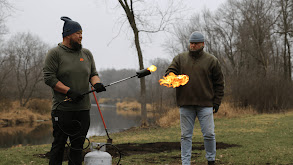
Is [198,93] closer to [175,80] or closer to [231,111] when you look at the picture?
[175,80]

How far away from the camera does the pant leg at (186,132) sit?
15.9 feet

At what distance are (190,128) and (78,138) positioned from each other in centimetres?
180

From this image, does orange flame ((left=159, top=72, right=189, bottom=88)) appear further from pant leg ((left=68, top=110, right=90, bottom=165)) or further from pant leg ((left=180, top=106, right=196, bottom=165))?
pant leg ((left=68, top=110, right=90, bottom=165))

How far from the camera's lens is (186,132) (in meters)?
4.92

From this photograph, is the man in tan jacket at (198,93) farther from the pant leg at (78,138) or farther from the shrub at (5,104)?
the shrub at (5,104)

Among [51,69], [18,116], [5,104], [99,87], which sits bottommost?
[18,116]

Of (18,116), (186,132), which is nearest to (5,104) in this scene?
(18,116)

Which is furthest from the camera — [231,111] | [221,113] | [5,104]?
[5,104]

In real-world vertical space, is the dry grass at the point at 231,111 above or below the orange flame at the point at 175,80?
below

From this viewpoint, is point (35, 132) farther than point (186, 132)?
Yes

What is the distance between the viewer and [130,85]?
61438 millimetres

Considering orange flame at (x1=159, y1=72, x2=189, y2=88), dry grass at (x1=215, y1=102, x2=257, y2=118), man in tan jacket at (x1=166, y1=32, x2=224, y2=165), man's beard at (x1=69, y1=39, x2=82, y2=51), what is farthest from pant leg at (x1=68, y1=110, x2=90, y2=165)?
dry grass at (x1=215, y1=102, x2=257, y2=118)

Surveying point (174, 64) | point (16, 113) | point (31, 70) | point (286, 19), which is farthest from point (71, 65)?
point (31, 70)

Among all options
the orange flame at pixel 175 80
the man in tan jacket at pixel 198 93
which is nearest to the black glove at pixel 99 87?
the orange flame at pixel 175 80
